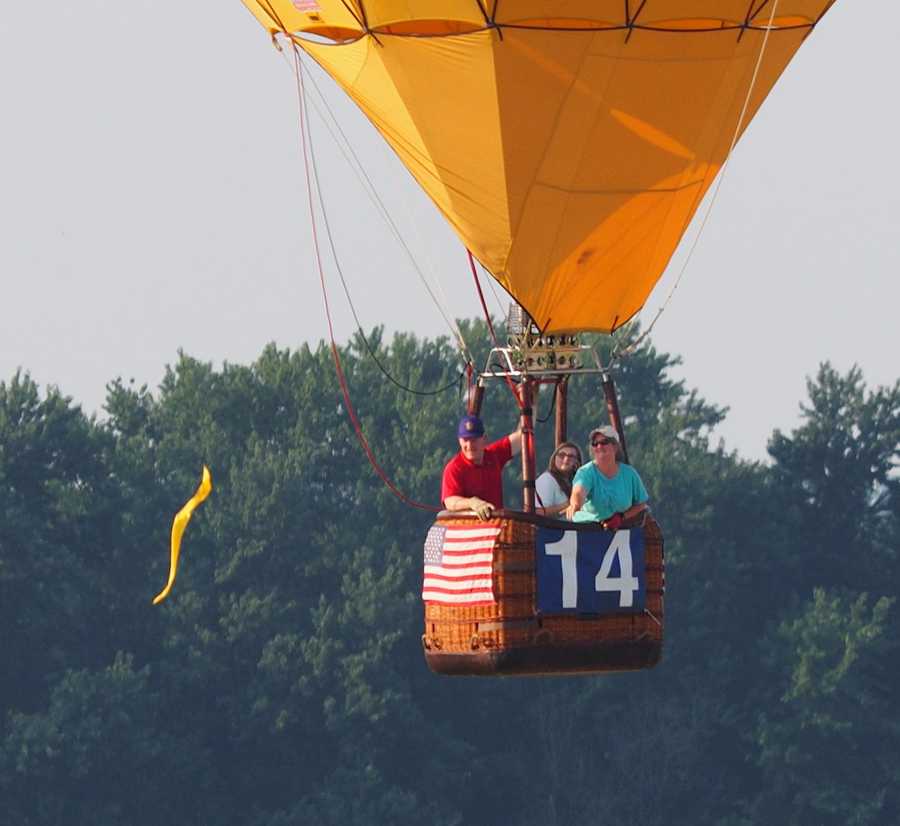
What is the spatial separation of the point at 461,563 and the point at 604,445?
1309 mm

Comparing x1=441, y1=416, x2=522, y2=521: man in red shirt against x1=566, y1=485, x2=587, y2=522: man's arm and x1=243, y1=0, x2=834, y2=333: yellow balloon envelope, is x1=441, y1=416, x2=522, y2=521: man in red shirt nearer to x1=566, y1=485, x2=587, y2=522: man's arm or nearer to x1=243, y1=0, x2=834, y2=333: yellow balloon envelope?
x1=566, y1=485, x2=587, y2=522: man's arm

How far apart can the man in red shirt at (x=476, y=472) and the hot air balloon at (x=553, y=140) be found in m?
0.22

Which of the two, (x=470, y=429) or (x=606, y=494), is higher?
(x=470, y=429)

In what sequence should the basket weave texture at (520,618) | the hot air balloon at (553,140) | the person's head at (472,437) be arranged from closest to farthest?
the person's head at (472,437), the basket weave texture at (520,618), the hot air balloon at (553,140)

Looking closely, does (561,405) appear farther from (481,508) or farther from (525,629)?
(525,629)

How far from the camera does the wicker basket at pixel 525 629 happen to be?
22281 mm

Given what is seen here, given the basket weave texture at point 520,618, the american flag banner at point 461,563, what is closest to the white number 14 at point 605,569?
the basket weave texture at point 520,618

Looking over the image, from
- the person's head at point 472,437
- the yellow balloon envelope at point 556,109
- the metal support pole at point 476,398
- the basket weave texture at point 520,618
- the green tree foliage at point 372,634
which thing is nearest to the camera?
the person's head at point 472,437

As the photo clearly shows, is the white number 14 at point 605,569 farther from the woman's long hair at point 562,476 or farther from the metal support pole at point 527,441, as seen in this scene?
the woman's long hair at point 562,476

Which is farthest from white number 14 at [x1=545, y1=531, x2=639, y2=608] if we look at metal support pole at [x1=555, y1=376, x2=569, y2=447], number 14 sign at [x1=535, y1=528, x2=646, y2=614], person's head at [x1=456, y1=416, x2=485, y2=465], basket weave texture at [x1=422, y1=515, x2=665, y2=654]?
metal support pole at [x1=555, y1=376, x2=569, y2=447]

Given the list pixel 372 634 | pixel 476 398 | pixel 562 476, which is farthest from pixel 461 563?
pixel 372 634

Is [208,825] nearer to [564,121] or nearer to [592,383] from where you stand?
[592,383]

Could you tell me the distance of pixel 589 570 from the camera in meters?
22.5

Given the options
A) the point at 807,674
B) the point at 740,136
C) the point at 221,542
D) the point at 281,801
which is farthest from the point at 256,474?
the point at 740,136
